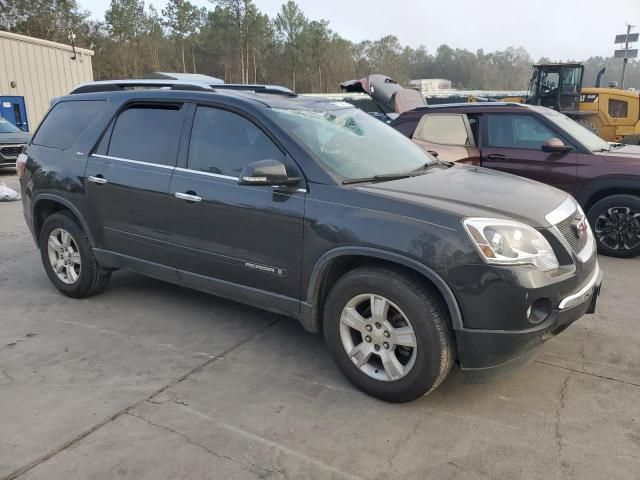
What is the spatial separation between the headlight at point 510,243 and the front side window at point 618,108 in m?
13.7

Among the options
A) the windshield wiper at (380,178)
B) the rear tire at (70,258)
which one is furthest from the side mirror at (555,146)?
the rear tire at (70,258)

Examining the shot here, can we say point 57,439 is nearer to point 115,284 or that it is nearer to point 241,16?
point 115,284

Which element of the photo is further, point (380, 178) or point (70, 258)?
point (70, 258)

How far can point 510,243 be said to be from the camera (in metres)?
2.87

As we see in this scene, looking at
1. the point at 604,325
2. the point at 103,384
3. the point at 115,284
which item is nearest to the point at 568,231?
the point at 604,325

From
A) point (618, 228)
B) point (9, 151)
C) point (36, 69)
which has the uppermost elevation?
point (36, 69)

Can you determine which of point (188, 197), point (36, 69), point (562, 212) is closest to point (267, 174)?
point (188, 197)

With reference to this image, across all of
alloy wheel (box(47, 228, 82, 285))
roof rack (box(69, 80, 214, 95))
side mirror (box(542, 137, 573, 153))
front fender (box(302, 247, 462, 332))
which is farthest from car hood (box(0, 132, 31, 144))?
front fender (box(302, 247, 462, 332))

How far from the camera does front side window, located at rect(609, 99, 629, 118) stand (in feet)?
46.9

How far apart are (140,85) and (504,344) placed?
363 cm

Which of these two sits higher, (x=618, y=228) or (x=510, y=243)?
(x=510, y=243)

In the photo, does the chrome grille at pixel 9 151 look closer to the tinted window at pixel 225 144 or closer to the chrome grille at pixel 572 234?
the tinted window at pixel 225 144

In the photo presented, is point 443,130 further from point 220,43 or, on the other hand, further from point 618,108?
point 220,43

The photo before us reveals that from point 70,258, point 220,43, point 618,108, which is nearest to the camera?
point 70,258
